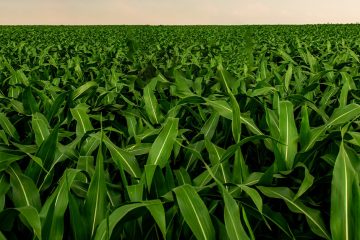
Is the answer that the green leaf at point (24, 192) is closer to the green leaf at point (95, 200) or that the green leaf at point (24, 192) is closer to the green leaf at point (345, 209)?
the green leaf at point (95, 200)

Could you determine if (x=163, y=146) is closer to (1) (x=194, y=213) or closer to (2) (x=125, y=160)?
(2) (x=125, y=160)

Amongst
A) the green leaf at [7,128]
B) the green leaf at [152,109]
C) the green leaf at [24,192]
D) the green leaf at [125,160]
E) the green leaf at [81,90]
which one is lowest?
the green leaf at [24,192]

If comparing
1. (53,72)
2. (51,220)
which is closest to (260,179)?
(51,220)

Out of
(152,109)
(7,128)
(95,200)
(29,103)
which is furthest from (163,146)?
(29,103)

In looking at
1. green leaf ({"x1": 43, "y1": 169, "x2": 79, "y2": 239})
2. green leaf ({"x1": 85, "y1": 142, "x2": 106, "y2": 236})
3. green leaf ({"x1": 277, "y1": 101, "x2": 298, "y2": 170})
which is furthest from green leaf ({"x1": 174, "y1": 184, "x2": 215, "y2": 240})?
green leaf ({"x1": 277, "y1": 101, "x2": 298, "y2": 170})

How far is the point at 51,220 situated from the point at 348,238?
2.64 feet

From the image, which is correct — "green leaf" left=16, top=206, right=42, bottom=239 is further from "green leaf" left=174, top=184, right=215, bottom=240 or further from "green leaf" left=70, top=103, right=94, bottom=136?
"green leaf" left=70, top=103, right=94, bottom=136

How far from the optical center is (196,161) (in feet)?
6.00

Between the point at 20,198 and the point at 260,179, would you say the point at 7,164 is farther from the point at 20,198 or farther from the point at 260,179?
the point at 260,179

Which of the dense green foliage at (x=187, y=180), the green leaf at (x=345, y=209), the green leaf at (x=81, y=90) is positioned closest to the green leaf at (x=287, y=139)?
the dense green foliage at (x=187, y=180)

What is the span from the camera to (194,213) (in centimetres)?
125

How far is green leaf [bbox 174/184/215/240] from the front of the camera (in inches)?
48.3

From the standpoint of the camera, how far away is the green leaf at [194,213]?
1226 mm

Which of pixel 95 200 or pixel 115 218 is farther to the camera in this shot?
pixel 95 200
